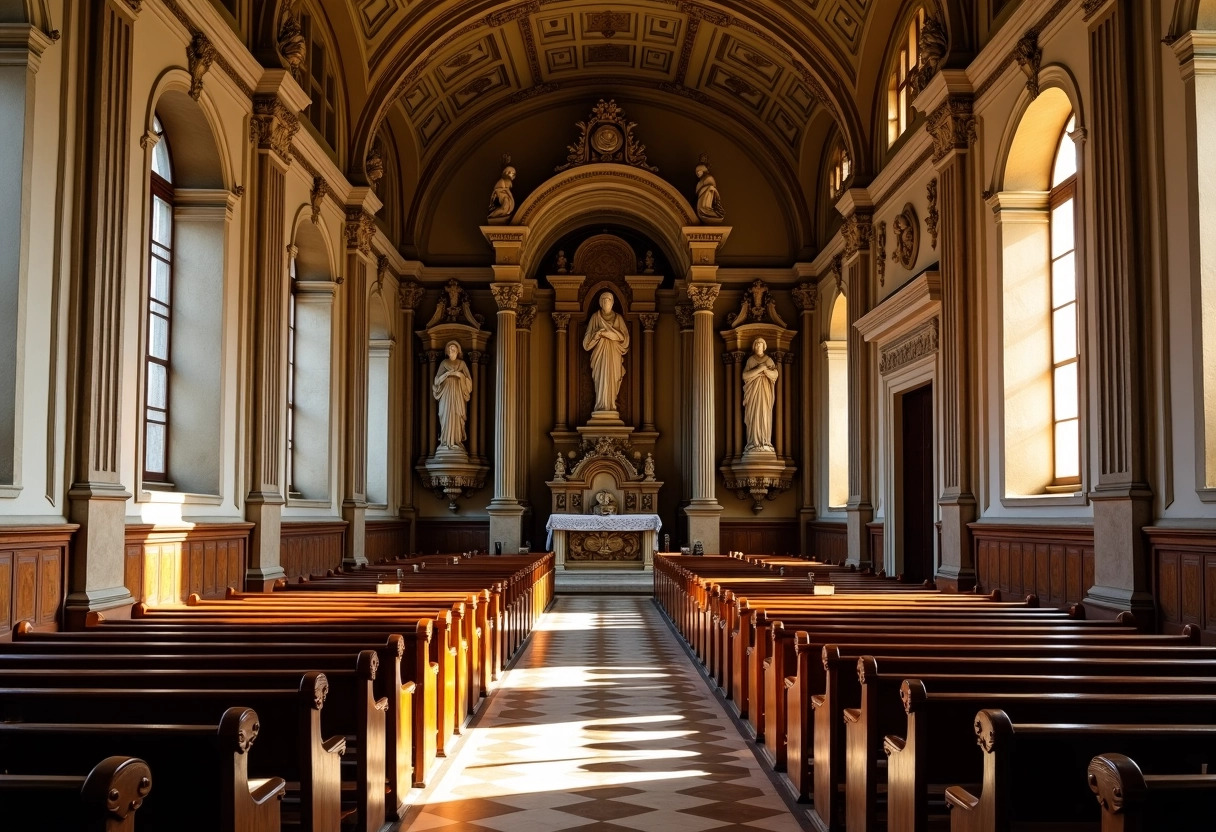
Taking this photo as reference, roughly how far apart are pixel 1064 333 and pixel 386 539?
1245 cm

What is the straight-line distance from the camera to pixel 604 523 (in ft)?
66.9

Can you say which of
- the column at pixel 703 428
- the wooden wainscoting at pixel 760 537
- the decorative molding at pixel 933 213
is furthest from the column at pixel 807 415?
the decorative molding at pixel 933 213

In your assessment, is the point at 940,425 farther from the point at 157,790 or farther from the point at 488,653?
the point at 157,790

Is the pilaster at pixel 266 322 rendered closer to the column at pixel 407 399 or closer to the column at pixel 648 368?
the column at pixel 407 399

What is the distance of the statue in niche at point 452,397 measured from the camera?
2127cm

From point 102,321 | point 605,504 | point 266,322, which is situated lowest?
point 605,504

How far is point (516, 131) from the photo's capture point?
22.0 m

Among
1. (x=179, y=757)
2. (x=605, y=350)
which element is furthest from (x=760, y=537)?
(x=179, y=757)

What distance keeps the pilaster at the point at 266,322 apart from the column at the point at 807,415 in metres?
11.3

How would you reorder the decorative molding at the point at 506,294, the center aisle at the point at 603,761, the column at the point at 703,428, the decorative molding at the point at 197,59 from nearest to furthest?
the center aisle at the point at 603,761 < the decorative molding at the point at 197,59 < the column at the point at 703,428 < the decorative molding at the point at 506,294

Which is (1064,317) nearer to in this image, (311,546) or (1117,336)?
(1117,336)

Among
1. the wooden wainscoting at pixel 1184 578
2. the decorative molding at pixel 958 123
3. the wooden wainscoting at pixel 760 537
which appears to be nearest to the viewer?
the wooden wainscoting at pixel 1184 578

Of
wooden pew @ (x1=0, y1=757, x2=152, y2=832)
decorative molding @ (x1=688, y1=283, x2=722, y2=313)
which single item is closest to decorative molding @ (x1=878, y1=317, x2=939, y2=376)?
decorative molding @ (x1=688, y1=283, x2=722, y2=313)

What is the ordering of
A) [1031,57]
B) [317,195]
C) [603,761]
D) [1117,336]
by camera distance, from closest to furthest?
[603,761], [1117,336], [1031,57], [317,195]
